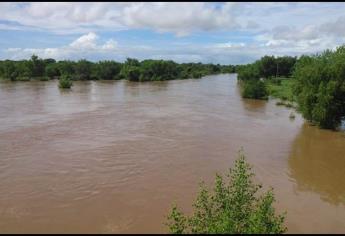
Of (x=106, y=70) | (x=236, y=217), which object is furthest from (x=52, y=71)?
(x=236, y=217)

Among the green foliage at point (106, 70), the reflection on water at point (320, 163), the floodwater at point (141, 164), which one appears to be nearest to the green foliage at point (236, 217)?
the floodwater at point (141, 164)

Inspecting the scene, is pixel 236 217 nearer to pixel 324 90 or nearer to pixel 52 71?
pixel 324 90

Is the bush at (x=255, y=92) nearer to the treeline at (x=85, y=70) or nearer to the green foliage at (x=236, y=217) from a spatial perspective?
the treeline at (x=85, y=70)

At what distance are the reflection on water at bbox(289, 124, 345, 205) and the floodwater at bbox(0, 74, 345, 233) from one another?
0.15 feet

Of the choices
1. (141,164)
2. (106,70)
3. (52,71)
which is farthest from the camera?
(106,70)

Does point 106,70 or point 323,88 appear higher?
point 106,70

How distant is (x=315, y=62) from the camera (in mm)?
27578

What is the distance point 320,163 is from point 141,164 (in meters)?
9.08

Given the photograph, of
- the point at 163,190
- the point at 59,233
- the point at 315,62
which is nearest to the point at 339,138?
the point at 315,62

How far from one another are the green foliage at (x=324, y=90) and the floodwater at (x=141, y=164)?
122 centimetres

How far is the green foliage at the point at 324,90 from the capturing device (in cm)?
2470

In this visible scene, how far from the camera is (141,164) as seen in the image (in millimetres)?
17766

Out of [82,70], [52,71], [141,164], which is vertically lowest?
[141,164]

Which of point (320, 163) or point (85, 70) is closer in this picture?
point (320, 163)
